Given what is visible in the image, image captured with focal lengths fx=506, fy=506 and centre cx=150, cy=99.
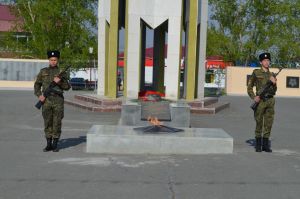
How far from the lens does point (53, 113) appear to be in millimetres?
8750

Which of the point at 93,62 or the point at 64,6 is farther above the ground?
the point at 64,6

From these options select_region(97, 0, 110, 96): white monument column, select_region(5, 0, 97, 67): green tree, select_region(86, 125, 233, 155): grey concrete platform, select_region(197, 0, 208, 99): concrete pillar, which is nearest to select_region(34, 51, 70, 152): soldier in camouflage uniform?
select_region(86, 125, 233, 155): grey concrete platform

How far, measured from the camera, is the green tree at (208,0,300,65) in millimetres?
40875

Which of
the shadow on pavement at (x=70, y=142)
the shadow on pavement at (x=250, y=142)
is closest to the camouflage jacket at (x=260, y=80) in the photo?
the shadow on pavement at (x=250, y=142)

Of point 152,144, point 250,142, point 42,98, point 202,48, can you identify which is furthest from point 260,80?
point 202,48

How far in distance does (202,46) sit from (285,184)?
1436 cm

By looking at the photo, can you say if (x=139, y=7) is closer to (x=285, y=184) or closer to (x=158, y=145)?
(x=158, y=145)

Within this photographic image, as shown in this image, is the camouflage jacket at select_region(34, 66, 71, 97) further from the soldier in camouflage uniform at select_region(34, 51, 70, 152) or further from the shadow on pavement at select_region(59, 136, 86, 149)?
the shadow on pavement at select_region(59, 136, 86, 149)

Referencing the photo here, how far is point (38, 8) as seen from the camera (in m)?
39.5

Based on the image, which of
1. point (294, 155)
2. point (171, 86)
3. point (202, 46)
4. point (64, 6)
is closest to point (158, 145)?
point (294, 155)

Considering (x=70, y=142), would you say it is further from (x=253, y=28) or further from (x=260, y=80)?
(x=253, y=28)

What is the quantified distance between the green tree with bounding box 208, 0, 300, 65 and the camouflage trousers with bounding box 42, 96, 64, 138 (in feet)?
109

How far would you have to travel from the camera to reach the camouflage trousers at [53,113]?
8.69 meters

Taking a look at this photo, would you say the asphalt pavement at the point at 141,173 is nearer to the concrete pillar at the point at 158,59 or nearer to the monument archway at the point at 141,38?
the monument archway at the point at 141,38
